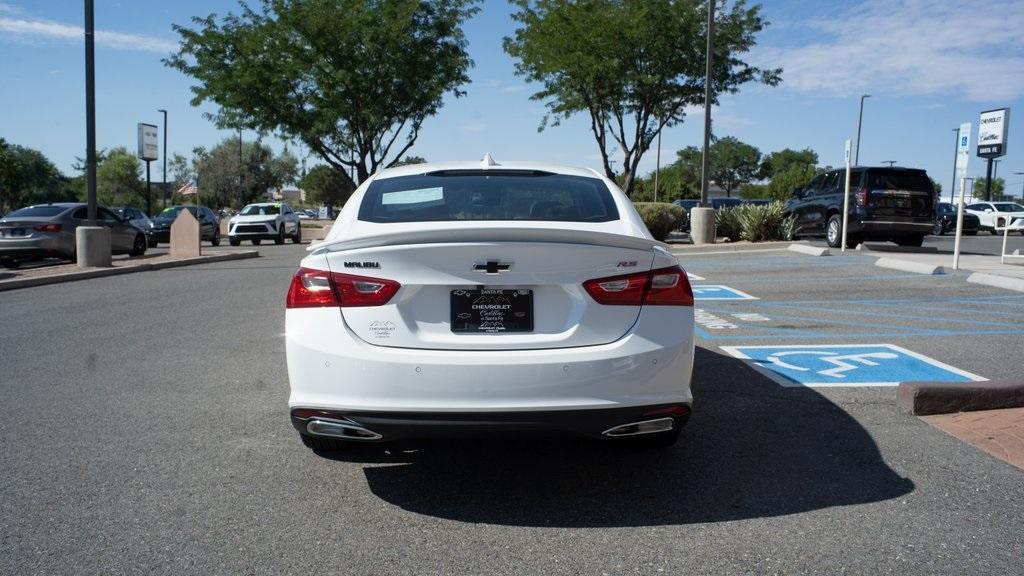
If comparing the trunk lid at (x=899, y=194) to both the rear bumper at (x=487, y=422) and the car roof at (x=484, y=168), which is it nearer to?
the car roof at (x=484, y=168)

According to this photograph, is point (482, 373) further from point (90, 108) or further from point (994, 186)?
point (994, 186)

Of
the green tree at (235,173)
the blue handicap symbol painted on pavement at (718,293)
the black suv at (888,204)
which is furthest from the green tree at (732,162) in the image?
the blue handicap symbol painted on pavement at (718,293)

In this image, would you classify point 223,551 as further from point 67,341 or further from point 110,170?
point 110,170

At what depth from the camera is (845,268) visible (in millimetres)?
14695

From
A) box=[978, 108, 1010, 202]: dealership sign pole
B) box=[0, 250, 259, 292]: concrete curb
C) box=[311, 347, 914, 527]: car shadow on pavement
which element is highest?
box=[978, 108, 1010, 202]: dealership sign pole

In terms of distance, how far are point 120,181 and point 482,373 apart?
9874cm

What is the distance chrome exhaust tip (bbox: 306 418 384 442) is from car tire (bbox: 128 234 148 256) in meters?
19.6

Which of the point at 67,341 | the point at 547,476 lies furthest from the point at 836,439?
the point at 67,341

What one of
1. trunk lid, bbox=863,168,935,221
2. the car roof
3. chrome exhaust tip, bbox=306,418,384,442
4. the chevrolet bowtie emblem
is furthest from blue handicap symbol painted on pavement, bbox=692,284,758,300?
chrome exhaust tip, bbox=306,418,384,442

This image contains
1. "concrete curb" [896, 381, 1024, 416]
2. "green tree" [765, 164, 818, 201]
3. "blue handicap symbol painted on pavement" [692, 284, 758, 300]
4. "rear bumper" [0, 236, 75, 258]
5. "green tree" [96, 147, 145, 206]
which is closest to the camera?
"concrete curb" [896, 381, 1024, 416]

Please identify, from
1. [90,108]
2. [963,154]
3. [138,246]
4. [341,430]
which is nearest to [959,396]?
[341,430]

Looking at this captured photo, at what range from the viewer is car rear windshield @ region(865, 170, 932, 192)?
720 inches

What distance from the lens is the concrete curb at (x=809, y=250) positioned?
57.0 feet

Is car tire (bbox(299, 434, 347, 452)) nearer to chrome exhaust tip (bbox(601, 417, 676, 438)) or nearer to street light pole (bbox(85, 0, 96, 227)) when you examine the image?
chrome exhaust tip (bbox(601, 417, 676, 438))
